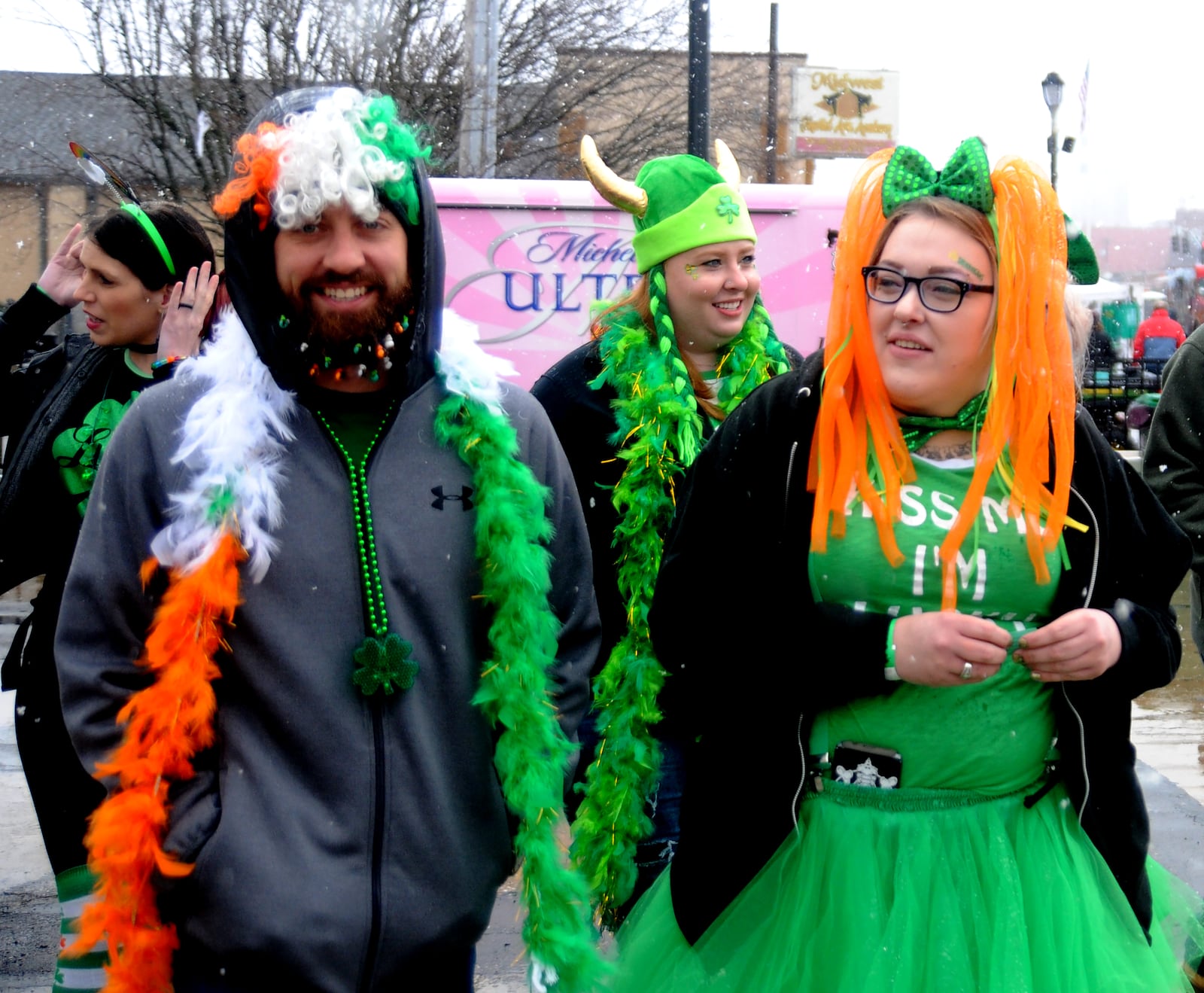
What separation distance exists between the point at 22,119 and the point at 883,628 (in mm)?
42322

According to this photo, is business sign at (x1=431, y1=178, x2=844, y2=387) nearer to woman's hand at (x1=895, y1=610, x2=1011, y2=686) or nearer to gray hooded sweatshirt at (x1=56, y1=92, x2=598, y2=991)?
gray hooded sweatshirt at (x1=56, y1=92, x2=598, y2=991)

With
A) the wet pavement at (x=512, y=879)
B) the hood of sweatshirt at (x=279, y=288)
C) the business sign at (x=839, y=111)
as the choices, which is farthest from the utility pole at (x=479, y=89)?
the business sign at (x=839, y=111)

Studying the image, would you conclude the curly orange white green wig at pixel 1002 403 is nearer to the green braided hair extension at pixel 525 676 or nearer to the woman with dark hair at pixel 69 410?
the green braided hair extension at pixel 525 676

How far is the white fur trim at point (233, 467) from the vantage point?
2.13 meters

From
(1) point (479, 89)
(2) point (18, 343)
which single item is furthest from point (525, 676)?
(1) point (479, 89)

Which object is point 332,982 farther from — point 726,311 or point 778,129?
point 778,129

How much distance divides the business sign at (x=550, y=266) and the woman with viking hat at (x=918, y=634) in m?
9.41

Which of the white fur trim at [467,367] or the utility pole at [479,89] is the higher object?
the utility pole at [479,89]

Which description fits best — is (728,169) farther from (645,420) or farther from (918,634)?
(918,634)

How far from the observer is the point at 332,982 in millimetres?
2051

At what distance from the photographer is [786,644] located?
230 centimetres

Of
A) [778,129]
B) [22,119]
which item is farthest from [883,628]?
[22,119]

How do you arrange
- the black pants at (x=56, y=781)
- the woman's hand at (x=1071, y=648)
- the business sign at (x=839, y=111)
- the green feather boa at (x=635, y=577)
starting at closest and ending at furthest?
the woman's hand at (x=1071, y=648)
the black pants at (x=56, y=781)
the green feather boa at (x=635, y=577)
the business sign at (x=839, y=111)

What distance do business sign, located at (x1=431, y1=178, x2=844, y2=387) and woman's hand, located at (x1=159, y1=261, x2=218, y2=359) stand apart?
325 inches
